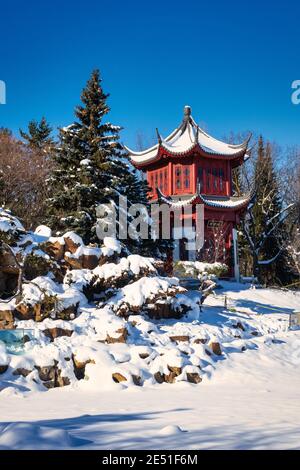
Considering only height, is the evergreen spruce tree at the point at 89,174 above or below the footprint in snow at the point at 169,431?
above

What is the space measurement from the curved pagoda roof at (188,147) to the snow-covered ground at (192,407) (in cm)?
1150

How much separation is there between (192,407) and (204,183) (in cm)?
1697

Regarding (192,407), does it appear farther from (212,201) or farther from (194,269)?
(212,201)

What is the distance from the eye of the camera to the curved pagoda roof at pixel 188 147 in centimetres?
2127

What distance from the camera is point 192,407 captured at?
230 inches

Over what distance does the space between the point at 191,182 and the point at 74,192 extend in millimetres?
9002

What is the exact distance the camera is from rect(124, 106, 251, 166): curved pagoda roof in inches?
837

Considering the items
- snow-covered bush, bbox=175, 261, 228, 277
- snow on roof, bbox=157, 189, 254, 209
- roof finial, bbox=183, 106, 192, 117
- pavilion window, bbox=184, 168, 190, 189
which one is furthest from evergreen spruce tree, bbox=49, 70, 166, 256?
roof finial, bbox=183, 106, 192, 117

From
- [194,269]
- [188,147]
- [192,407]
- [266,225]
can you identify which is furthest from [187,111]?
[192,407]

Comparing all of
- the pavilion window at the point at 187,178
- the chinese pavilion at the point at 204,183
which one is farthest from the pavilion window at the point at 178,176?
the pavilion window at the point at 187,178

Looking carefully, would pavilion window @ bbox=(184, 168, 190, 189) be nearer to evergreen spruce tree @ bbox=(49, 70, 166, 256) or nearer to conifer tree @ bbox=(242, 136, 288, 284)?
conifer tree @ bbox=(242, 136, 288, 284)

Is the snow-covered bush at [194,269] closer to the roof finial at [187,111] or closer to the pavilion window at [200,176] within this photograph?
the pavilion window at [200,176]

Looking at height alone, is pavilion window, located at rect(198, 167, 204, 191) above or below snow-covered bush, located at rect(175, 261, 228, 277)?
above

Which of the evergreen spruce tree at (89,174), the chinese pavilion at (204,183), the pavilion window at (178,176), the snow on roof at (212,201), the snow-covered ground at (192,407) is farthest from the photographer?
the pavilion window at (178,176)
